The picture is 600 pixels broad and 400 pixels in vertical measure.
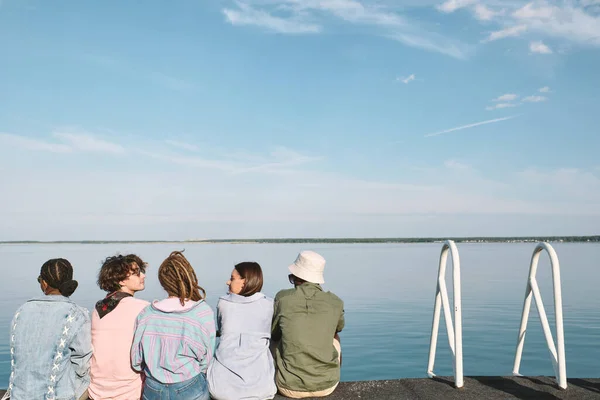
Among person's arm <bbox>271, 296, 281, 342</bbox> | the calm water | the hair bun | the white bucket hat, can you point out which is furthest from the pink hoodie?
the calm water

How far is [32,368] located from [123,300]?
868 mm

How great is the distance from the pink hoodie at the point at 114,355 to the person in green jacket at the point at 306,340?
1.28 m

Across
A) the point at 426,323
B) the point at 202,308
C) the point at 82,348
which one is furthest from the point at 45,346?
the point at 426,323

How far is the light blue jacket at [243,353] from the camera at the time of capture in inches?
191

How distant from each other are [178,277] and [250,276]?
67 cm

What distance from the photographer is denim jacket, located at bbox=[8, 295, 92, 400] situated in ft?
14.7

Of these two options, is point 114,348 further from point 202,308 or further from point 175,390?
point 202,308

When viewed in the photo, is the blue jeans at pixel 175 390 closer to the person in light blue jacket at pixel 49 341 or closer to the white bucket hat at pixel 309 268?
the person in light blue jacket at pixel 49 341

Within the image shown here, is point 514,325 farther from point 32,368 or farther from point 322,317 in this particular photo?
point 32,368

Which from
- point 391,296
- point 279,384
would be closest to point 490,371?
point 279,384

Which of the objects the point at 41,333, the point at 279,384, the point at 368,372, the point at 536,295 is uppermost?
the point at 536,295

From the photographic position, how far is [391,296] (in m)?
24.5

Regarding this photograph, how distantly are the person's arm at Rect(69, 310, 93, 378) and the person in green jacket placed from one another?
1603 millimetres

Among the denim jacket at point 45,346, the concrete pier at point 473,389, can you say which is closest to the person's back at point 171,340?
the denim jacket at point 45,346
